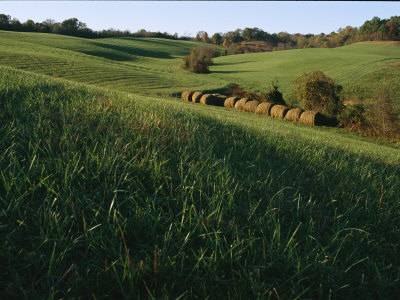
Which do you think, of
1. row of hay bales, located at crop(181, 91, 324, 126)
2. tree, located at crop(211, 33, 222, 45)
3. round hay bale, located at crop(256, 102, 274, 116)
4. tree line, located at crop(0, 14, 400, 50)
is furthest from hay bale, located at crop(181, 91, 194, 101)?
tree, located at crop(211, 33, 222, 45)

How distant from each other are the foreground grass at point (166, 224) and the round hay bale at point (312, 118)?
50.7ft

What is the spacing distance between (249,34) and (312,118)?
112m

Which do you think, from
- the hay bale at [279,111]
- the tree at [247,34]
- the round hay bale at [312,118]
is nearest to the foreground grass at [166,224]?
the round hay bale at [312,118]

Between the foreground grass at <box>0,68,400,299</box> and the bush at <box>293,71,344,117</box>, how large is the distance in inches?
681

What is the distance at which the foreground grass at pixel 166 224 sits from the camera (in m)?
1.42

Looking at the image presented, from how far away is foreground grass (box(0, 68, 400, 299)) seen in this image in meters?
1.42

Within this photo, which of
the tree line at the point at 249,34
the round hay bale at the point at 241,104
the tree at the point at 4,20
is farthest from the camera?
the tree line at the point at 249,34

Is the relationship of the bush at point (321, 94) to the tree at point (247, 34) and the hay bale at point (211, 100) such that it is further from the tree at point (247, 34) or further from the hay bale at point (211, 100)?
the tree at point (247, 34)

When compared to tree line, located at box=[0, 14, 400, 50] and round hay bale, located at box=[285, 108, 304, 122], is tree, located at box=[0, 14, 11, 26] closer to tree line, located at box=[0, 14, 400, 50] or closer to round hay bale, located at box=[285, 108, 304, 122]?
tree line, located at box=[0, 14, 400, 50]

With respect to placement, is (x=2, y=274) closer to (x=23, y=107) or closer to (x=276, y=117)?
(x=23, y=107)

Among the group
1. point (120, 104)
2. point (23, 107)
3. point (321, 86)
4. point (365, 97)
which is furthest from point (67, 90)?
point (365, 97)

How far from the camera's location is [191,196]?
2.02 m

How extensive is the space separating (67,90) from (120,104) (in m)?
1.25

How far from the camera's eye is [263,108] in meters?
19.7
